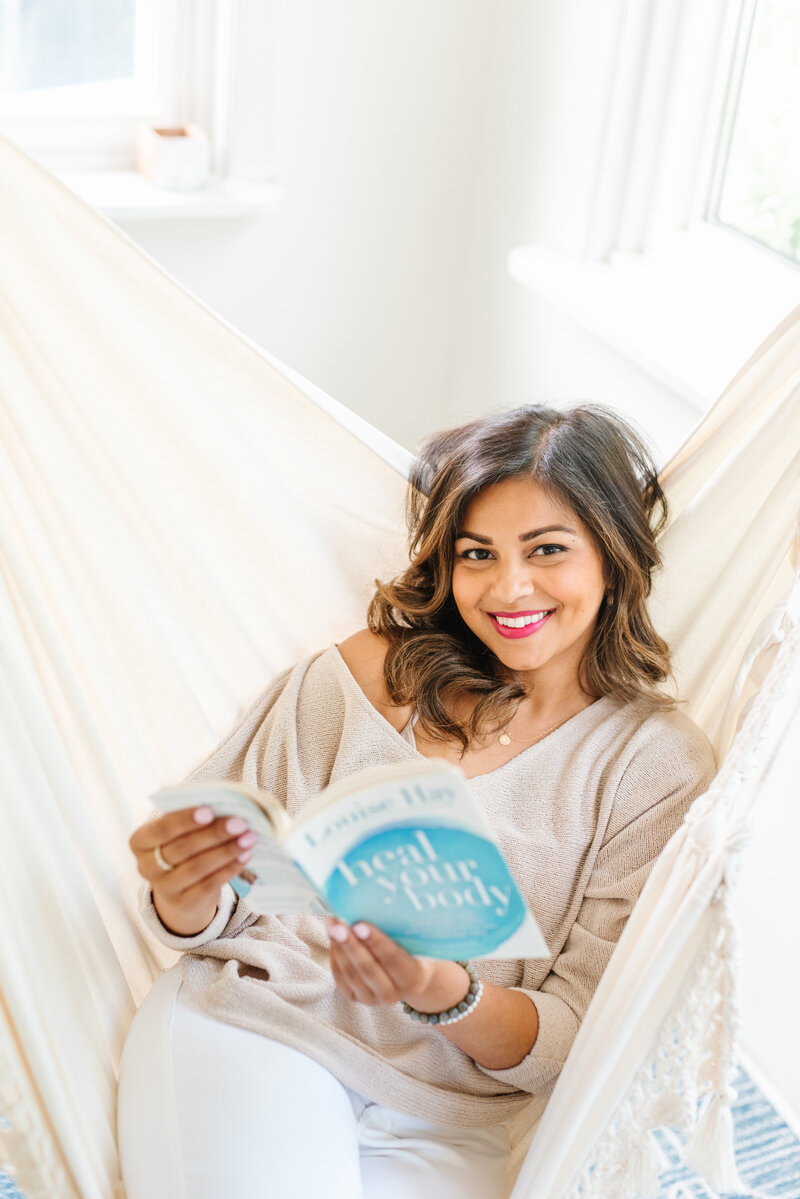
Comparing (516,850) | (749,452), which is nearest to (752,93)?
(749,452)

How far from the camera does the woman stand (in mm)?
993

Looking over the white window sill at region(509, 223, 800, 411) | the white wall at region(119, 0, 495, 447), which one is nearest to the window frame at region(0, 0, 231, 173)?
the white wall at region(119, 0, 495, 447)

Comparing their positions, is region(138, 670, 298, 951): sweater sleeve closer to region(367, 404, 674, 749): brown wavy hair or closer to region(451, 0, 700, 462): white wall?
region(367, 404, 674, 749): brown wavy hair

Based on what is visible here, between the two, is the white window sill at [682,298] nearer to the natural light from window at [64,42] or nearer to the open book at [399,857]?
the natural light from window at [64,42]

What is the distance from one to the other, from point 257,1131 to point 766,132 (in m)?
1.44

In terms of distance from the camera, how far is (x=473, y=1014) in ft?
3.32

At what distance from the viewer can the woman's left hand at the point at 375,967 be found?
90 cm

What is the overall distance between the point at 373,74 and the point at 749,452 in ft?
4.01

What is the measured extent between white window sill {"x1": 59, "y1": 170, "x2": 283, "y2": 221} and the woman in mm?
906

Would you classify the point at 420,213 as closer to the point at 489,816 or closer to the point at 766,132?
the point at 766,132

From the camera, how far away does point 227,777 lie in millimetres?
1216

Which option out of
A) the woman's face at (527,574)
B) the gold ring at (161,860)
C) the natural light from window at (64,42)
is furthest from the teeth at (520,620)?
the natural light from window at (64,42)

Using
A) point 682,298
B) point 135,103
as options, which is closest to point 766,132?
point 682,298

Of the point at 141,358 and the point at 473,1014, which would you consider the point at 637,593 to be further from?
the point at 141,358
